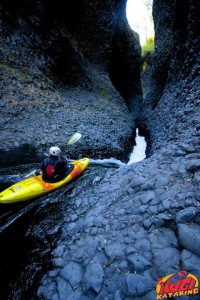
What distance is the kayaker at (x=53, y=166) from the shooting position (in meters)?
6.33

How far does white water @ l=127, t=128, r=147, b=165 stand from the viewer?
458 inches

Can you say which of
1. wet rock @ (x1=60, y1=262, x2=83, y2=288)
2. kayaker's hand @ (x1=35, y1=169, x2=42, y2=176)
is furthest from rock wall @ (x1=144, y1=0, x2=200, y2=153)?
kayaker's hand @ (x1=35, y1=169, x2=42, y2=176)

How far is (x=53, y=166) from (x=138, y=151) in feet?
25.3

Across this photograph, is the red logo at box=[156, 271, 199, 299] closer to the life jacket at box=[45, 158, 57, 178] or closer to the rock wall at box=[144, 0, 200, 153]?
the rock wall at box=[144, 0, 200, 153]

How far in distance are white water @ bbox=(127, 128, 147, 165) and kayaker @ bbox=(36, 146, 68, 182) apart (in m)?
5.43

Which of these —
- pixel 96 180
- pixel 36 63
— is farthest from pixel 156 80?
pixel 96 180

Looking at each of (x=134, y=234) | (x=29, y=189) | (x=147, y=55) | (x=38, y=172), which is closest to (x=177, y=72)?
(x=38, y=172)

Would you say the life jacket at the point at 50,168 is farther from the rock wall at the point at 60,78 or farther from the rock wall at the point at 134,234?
the rock wall at the point at 60,78

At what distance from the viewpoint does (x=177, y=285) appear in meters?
2.34

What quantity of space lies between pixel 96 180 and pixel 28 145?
4529 mm

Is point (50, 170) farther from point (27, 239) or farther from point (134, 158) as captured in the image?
point (134, 158)

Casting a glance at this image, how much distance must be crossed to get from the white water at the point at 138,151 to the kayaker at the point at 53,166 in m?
5.43

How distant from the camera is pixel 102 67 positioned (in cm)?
1741

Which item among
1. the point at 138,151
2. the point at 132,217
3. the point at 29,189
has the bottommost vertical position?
the point at 138,151
